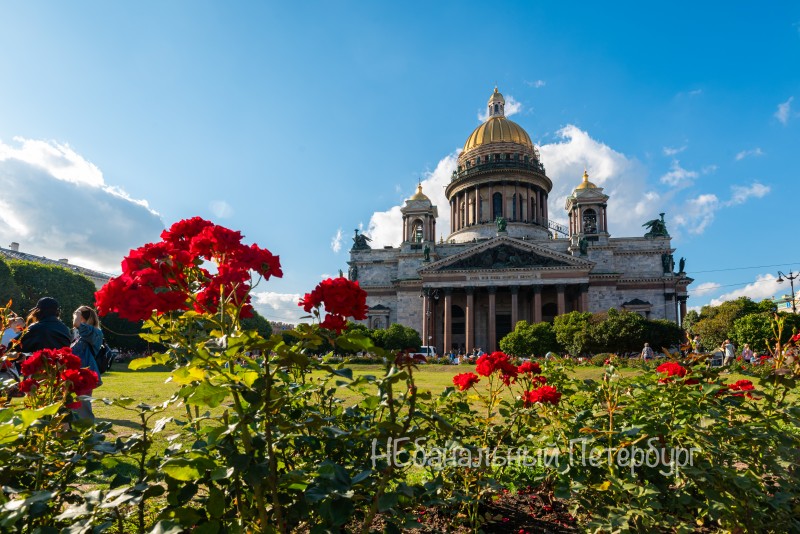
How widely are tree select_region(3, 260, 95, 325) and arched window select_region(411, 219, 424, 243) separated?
1203 inches

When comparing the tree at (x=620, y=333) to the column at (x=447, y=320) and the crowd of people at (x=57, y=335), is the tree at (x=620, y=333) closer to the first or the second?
the column at (x=447, y=320)

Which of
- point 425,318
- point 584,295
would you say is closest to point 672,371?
point 584,295

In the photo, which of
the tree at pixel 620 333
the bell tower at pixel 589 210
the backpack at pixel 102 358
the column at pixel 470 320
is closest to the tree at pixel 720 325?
the tree at pixel 620 333

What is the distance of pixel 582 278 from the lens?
4212 cm

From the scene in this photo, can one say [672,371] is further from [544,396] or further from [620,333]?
[620,333]

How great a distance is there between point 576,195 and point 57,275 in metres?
47.4

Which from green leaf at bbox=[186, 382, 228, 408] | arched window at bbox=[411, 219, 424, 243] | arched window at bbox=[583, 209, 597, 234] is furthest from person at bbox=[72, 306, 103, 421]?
arched window at bbox=[583, 209, 597, 234]

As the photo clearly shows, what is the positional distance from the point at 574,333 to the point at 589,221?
68.6ft

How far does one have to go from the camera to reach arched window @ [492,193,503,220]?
54.1 meters

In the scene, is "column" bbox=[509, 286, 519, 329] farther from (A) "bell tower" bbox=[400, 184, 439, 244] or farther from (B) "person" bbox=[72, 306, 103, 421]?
(B) "person" bbox=[72, 306, 103, 421]

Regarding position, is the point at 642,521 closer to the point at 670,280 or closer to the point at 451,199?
the point at 670,280

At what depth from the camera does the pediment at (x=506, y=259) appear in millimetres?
42750

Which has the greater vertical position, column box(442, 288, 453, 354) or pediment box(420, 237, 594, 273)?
pediment box(420, 237, 594, 273)

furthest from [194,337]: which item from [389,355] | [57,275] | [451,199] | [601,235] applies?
[451,199]
